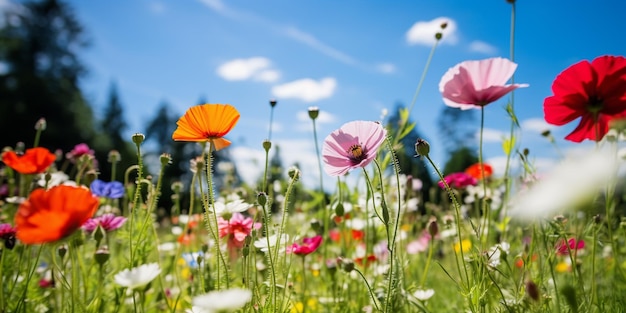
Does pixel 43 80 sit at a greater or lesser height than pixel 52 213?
greater

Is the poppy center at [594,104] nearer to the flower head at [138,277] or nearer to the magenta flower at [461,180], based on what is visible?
the flower head at [138,277]

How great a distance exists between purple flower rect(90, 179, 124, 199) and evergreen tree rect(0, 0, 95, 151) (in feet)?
65.9

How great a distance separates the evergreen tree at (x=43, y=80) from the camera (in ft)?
65.3

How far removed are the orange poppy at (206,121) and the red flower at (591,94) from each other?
637mm

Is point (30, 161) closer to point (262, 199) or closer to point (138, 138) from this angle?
point (138, 138)

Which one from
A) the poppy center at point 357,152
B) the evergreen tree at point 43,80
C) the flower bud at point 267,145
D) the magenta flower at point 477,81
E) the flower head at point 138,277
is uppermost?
the evergreen tree at point 43,80

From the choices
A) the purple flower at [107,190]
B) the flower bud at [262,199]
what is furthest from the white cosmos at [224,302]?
the purple flower at [107,190]

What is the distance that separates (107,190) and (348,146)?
1.11 m

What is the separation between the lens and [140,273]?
2.60 feet

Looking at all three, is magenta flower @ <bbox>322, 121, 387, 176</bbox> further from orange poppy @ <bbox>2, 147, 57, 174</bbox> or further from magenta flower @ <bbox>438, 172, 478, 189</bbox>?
magenta flower @ <bbox>438, 172, 478, 189</bbox>

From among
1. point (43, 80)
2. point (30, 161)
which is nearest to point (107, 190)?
point (30, 161)

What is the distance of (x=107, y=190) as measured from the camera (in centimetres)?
174

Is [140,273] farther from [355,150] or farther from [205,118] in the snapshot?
[355,150]

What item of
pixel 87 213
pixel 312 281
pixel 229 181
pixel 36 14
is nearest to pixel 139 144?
pixel 87 213
